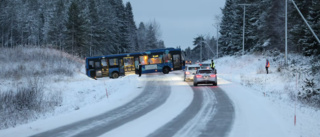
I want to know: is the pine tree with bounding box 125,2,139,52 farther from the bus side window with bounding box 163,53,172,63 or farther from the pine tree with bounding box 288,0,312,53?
the pine tree with bounding box 288,0,312,53

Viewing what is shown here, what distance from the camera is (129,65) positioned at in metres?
39.3

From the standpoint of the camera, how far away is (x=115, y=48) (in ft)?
279

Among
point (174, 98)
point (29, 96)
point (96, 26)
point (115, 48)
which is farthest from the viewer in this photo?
point (115, 48)

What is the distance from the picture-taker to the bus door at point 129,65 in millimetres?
39125

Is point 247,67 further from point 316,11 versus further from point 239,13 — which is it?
point 239,13

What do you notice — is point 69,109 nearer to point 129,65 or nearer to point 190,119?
point 190,119

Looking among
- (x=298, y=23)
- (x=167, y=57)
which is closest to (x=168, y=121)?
(x=167, y=57)

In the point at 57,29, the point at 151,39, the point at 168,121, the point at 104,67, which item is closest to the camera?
the point at 168,121

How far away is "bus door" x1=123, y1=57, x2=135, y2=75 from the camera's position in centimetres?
3912

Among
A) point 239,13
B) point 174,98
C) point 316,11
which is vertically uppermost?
point 239,13

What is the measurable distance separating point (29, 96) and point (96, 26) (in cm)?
6330

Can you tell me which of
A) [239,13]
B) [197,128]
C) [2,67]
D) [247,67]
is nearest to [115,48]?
[239,13]

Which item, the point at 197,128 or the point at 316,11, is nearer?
the point at 197,128

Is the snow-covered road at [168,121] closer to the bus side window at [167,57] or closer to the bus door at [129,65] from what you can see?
the bus door at [129,65]
